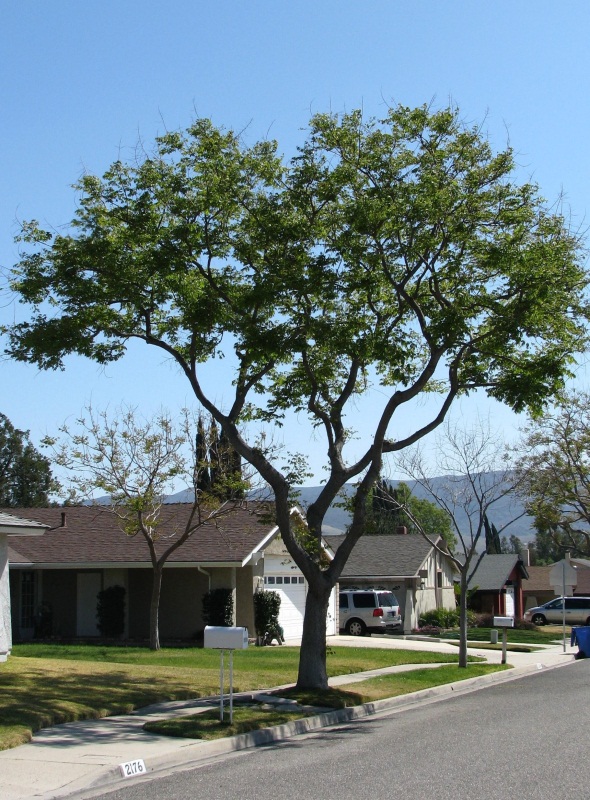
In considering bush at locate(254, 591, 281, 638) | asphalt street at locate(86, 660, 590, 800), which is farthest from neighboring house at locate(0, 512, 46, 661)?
bush at locate(254, 591, 281, 638)

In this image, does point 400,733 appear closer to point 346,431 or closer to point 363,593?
point 346,431

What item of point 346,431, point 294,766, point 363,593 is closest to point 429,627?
point 363,593

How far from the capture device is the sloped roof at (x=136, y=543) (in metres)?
31.0

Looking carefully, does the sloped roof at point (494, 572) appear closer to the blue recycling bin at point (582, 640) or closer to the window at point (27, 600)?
the blue recycling bin at point (582, 640)

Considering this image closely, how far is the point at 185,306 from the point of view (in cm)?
1767

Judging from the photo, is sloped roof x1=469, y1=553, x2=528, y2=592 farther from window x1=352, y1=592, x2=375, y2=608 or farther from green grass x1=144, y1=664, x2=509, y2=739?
green grass x1=144, y1=664, x2=509, y2=739

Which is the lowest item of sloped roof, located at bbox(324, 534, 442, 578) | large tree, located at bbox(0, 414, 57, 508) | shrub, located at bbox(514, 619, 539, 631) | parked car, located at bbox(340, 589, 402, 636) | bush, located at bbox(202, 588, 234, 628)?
shrub, located at bbox(514, 619, 539, 631)

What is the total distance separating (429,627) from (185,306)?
30.3m

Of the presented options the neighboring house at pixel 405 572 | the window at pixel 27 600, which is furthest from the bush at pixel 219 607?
the neighboring house at pixel 405 572

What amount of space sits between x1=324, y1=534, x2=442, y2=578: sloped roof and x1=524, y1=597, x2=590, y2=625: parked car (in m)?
11.7

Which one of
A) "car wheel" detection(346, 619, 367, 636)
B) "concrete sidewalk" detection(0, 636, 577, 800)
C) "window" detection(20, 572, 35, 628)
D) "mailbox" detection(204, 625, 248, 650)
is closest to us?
"concrete sidewalk" detection(0, 636, 577, 800)

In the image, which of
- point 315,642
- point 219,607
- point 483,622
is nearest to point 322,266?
point 315,642

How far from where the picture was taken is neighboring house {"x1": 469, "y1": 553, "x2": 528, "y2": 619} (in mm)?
54812

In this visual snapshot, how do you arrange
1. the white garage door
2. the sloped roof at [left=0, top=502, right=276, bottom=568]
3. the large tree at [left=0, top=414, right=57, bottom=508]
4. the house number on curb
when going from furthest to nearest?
1. the large tree at [left=0, top=414, right=57, bottom=508]
2. the white garage door
3. the sloped roof at [left=0, top=502, right=276, bottom=568]
4. the house number on curb
